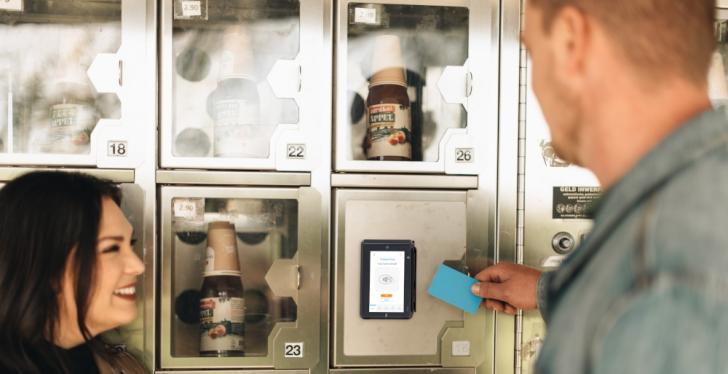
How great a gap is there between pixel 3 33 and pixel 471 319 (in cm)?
163

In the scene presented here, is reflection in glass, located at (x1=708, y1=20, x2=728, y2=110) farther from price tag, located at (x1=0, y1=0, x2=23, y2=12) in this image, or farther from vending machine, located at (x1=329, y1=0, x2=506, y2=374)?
price tag, located at (x1=0, y1=0, x2=23, y2=12)

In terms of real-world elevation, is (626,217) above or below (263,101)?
below

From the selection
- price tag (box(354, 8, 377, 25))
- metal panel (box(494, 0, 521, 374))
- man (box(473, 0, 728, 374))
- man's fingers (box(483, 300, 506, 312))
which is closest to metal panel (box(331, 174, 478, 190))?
metal panel (box(494, 0, 521, 374))

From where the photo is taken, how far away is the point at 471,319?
205 centimetres

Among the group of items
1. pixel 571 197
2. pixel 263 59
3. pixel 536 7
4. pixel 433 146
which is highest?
pixel 263 59

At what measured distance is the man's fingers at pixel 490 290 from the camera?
192cm

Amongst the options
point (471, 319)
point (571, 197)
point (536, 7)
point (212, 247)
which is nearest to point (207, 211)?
point (212, 247)

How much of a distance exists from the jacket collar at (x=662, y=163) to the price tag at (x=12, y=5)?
5.97 ft

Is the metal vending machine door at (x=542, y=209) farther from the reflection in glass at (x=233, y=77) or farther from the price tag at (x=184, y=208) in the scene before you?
the price tag at (x=184, y=208)

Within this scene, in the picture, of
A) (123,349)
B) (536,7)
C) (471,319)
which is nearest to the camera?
(536,7)

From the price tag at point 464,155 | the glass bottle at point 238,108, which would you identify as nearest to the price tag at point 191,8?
the glass bottle at point 238,108

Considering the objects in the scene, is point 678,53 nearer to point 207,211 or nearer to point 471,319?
point 471,319

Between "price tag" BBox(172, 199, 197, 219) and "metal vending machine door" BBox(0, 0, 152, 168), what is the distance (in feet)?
0.54

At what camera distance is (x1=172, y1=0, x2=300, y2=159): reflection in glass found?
2006 millimetres
